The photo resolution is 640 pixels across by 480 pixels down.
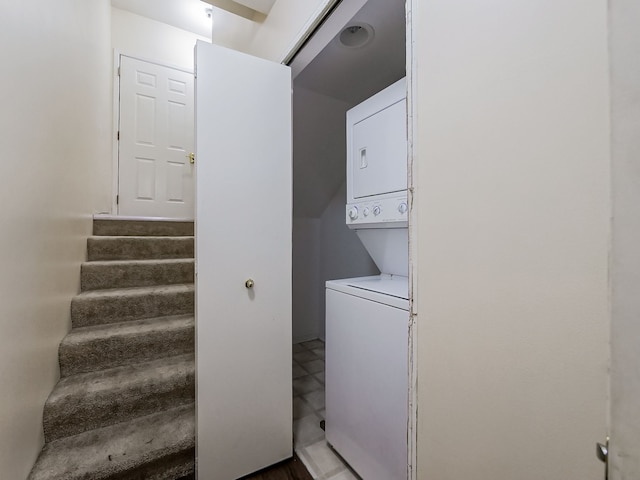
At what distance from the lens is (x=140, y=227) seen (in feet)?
7.86

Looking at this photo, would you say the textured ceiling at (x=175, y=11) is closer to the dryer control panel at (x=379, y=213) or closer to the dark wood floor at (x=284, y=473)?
the dryer control panel at (x=379, y=213)

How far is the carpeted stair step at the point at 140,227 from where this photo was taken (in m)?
2.33

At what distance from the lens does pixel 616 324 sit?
0.36m

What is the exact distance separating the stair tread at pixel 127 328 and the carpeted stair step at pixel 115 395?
7.7 inches

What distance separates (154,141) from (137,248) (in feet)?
4.91

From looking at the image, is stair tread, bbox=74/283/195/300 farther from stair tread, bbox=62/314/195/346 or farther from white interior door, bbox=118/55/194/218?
white interior door, bbox=118/55/194/218

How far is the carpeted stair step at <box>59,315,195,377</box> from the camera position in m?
1.50

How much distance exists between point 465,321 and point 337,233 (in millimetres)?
2480

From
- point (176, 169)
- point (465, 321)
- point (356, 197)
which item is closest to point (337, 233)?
point (356, 197)

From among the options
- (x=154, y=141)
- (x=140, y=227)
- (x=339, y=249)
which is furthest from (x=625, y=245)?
(x=154, y=141)

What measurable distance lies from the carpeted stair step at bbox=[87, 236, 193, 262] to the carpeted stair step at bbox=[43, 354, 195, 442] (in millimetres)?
928

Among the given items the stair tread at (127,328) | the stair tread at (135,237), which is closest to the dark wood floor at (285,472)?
the stair tread at (127,328)

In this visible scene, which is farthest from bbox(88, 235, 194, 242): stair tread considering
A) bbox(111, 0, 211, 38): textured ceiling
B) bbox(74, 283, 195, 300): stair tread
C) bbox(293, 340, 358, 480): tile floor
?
bbox(111, 0, 211, 38): textured ceiling

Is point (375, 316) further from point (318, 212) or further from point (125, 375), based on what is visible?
point (318, 212)
